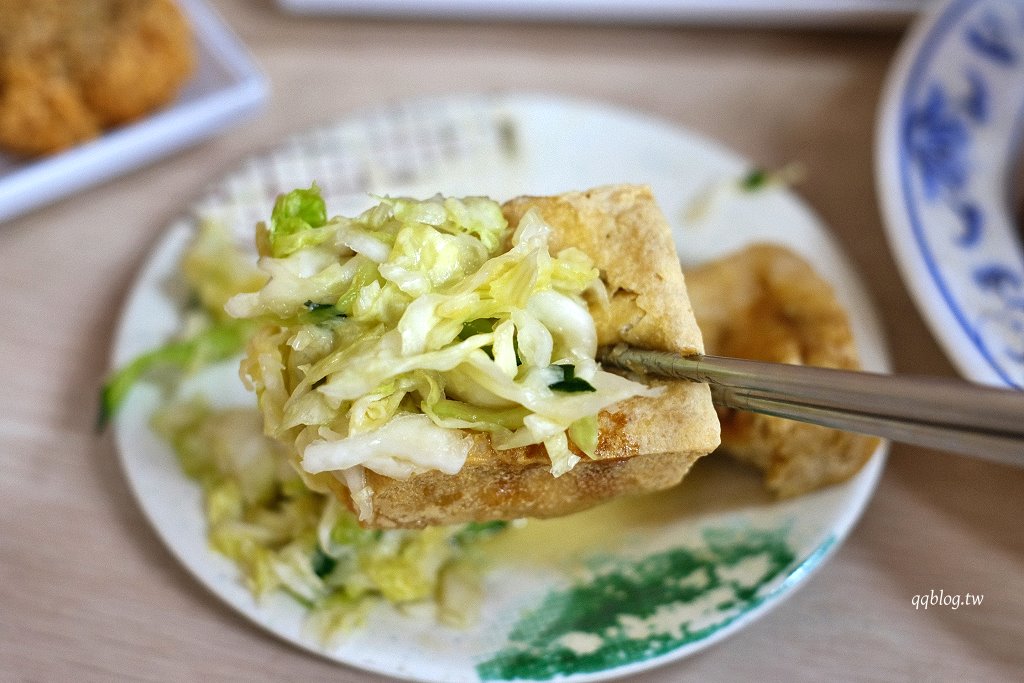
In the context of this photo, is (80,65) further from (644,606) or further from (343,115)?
(644,606)

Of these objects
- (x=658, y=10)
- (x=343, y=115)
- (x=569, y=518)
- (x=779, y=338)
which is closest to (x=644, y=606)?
(x=569, y=518)

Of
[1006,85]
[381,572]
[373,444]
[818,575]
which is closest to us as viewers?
[373,444]

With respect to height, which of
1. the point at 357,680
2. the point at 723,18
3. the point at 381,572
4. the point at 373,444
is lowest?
the point at 357,680

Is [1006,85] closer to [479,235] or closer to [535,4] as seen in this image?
[535,4]

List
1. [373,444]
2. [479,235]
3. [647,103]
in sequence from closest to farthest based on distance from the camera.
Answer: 1. [373,444]
2. [479,235]
3. [647,103]

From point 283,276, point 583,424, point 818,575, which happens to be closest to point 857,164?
point 818,575

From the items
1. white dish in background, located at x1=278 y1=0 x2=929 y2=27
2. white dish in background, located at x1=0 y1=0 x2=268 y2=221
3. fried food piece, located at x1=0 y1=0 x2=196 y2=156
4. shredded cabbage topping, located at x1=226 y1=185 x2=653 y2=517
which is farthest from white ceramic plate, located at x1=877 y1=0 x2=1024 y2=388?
fried food piece, located at x1=0 y1=0 x2=196 y2=156

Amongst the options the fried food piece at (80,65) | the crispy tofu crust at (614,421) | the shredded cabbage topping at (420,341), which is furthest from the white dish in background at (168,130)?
the crispy tofu crust at (614,421)

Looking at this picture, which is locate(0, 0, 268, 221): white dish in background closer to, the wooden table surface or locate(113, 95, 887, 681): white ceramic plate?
the wooden table surface
